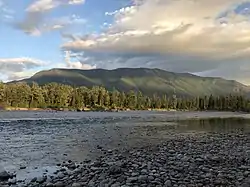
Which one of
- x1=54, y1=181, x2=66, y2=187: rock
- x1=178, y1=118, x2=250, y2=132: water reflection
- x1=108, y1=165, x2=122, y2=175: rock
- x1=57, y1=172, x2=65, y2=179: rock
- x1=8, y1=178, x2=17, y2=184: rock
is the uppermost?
x1=108, y1=165, x2=122, y2=175: rock

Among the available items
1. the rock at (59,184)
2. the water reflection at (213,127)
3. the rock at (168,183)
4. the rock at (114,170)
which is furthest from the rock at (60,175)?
the water reflection at (213,127)

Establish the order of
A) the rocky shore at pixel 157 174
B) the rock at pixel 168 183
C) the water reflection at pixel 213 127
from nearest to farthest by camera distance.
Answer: the rock at pixel 168 183
the rocky shore at pixel 157 174
the water reflection at pixel 213 127

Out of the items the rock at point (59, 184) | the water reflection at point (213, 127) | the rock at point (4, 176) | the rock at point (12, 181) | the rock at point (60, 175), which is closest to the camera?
Result: the rock at point (59, 184)

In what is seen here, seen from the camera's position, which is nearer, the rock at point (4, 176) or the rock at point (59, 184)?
the rock at point (59, 184)

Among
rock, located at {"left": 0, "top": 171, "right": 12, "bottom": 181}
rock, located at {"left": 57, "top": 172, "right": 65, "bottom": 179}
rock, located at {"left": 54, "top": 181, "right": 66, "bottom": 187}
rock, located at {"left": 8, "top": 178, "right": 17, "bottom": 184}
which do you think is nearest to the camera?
rock, located at {"left": 54, "top": 181, "right": 66, "bottom": 187}

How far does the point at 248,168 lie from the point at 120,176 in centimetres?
647

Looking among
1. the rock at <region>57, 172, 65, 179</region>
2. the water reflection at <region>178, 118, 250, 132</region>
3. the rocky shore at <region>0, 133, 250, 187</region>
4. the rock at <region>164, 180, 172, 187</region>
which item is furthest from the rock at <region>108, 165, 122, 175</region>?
the water reflection at <region>178, 118, 250, 132</region>

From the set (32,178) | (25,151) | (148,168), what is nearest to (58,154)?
(25,151)

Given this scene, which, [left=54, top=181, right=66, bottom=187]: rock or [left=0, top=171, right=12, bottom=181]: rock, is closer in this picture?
[left=54, top=181, right=66, bottom=187]: rock

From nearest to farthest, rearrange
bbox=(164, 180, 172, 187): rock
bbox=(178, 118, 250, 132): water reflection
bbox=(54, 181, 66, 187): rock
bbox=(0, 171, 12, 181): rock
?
1. bbox=(164, 180, 172, 187): rock
2. bbox=(54, 181, 66, 187): rock
3. bbox=(0, 171, 12, 181): rock
4. bbox=(178, 118, 250, 132): water reflection

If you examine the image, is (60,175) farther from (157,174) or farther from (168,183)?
(168,183)

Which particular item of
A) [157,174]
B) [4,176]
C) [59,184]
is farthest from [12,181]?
[157,174]

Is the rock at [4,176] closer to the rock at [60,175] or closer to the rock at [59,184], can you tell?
the rock at [60,175]

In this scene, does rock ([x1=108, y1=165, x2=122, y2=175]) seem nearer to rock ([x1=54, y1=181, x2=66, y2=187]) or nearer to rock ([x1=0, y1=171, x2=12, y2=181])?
rock ([x1=54, y1=181, x2=66, y2=187])
